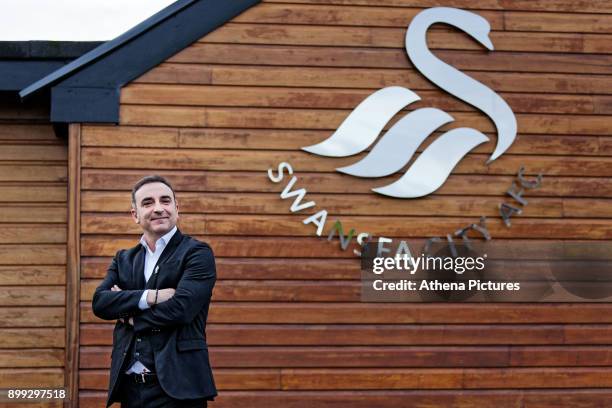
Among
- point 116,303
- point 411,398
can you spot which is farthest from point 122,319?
point 411,398

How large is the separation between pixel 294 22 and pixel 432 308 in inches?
87.3

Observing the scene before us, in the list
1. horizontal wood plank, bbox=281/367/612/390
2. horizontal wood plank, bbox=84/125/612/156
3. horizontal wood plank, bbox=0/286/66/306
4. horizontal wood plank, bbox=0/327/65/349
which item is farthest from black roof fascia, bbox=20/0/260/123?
horizontal wood plank, bbox=281/367/612/390

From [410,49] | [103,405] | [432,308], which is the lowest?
[103,405]

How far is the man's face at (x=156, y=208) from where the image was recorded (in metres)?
4.21

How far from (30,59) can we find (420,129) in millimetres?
2848

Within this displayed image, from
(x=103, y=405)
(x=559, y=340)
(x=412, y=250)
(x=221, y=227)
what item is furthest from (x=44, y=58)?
(x=559, y=340)

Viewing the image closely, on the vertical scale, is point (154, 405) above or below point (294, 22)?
below

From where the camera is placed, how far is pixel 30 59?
6.79 metres

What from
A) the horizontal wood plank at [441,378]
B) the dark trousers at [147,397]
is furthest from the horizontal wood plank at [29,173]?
the dark trousers at [147,397]

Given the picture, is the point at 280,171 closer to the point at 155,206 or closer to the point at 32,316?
the point at 32,316

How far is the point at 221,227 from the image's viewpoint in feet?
21.1

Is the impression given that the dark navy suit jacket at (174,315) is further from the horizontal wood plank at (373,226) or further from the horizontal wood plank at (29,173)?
the horizontal wood plank at (29,173)

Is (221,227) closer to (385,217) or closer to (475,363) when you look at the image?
(385,217)

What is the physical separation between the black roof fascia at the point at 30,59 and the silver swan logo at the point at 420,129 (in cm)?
193
